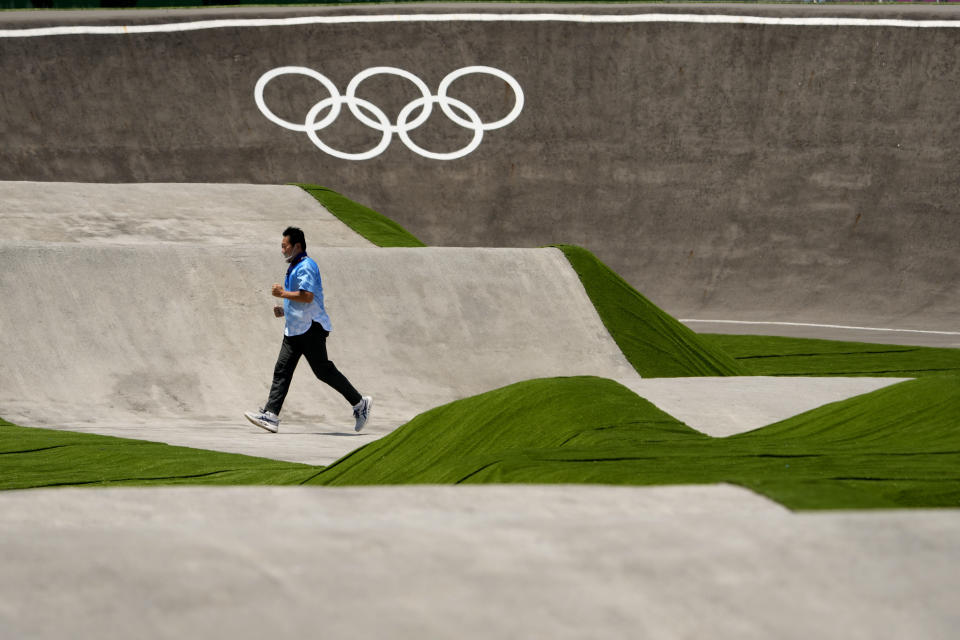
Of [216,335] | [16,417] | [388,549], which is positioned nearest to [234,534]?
[388,549]

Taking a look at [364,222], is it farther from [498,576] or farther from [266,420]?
[498,576]

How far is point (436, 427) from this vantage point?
6422 mm

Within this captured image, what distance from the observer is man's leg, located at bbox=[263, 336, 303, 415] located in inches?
334

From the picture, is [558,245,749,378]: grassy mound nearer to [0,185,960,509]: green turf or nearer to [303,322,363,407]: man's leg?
[303,322,363,407]: man's leg

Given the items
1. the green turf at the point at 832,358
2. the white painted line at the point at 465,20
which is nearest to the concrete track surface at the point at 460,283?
the white painted line at the point at 465,20

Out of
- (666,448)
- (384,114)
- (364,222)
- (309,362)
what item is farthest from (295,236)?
(384,114)

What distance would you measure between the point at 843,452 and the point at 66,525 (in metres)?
3.21

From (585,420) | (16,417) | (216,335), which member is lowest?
(16,417)

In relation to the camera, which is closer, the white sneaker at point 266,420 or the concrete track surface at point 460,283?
the concrete track surface at point 460,283

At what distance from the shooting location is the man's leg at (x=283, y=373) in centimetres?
848

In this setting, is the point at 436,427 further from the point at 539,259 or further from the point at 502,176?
the point at 502,176

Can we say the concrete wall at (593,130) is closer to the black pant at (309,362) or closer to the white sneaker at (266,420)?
the black pant at (309,362)

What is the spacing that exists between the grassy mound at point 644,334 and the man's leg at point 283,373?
3469 mm

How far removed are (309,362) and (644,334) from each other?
3.93 meters
